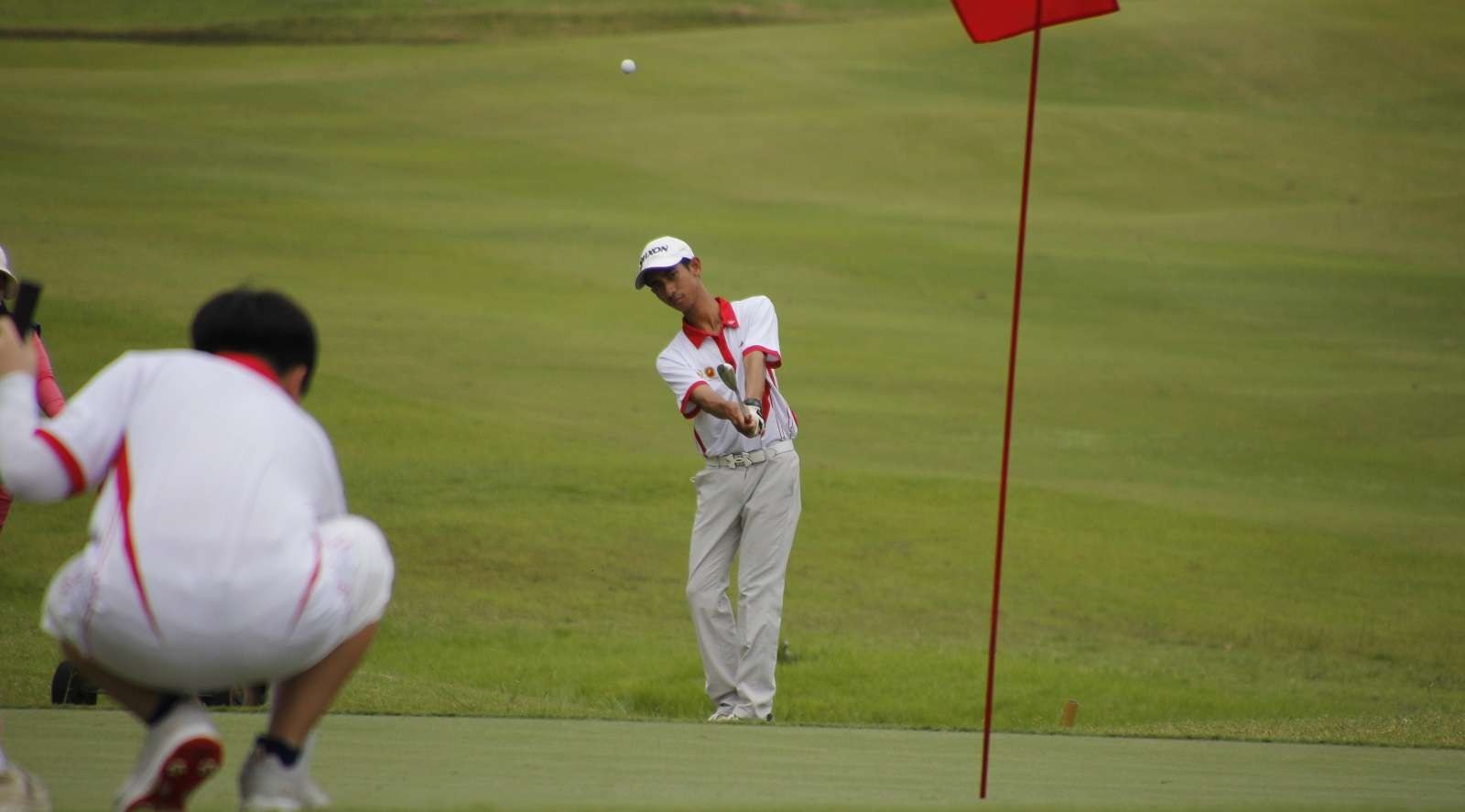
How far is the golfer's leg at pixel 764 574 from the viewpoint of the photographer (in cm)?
785

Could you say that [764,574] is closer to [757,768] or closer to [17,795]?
[757,768]

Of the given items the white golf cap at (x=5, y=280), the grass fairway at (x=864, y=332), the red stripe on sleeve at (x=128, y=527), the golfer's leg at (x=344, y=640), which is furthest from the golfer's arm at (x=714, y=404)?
the red stripe on sleeve at (x=128, y=527)

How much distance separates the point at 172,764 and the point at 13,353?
848mm

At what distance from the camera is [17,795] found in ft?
13.3

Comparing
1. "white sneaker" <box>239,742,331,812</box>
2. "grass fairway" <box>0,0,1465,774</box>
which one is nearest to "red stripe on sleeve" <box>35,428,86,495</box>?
"white sneaker" <box>239,742,331,812</box>

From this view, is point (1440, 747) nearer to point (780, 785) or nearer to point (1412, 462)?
point (780, 785)

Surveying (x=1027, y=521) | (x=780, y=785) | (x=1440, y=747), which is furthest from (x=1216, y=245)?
(x=780, y=785)

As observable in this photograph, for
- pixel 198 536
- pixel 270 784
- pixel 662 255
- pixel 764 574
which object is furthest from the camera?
pixel 764 574

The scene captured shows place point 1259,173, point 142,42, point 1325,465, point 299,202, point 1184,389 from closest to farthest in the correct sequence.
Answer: point 1325,465
point 1184,389
point 299,202
point 1259,173
point 142,42

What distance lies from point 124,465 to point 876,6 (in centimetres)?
5589

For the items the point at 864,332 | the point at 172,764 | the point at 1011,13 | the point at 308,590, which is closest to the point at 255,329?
the point at 308,590

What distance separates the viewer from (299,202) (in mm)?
30344

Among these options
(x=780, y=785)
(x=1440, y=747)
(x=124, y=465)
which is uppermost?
(x=124, y=465)

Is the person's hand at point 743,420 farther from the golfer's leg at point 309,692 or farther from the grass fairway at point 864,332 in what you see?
the golfer's leg at point 309,692
